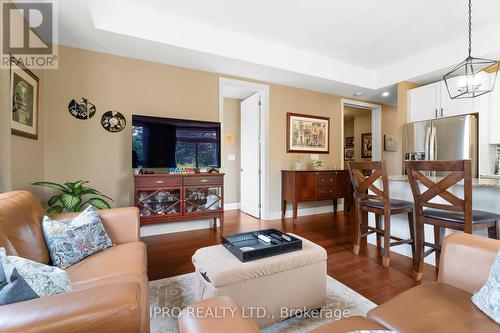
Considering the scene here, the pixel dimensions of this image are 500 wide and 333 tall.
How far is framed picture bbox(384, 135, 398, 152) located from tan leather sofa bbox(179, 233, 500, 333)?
4.52m

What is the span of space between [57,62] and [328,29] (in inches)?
134

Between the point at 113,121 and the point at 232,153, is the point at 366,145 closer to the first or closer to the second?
the point at 232,153

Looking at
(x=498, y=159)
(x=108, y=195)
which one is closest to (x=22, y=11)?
(x=108, y=195)

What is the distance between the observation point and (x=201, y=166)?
3443 mm

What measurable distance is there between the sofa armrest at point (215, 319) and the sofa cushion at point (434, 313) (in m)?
0.62

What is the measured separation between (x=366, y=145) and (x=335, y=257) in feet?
15.5

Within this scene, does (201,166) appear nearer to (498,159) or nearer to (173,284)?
(173,284)

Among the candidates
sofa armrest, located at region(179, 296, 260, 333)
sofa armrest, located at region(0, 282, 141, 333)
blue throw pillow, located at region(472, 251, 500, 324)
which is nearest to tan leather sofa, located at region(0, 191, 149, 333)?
sofa armrest, located at region(0, 282, 141, 333)

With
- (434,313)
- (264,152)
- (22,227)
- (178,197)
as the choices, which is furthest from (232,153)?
(434,313)

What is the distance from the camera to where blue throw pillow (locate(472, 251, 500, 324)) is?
0.90m

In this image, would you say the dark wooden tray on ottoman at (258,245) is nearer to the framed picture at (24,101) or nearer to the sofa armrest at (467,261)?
the sofa armrest at (467,261)

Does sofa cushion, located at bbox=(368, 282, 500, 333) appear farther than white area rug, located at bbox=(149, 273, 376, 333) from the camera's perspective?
No

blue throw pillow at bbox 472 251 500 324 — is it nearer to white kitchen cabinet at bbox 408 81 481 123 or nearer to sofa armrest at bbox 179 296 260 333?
sofa armrest at bbox 179 296 260 333

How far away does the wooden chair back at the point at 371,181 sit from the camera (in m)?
2.25
